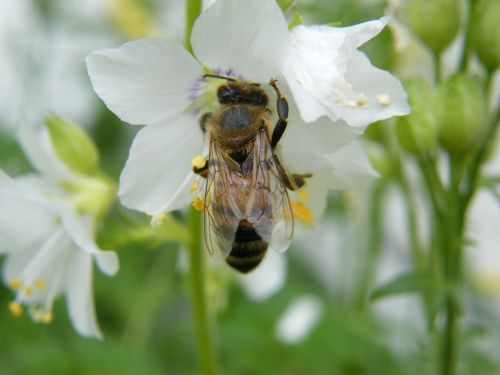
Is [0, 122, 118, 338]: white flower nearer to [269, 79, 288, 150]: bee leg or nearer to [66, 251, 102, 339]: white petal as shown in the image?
[66, 251, 102, 339]: white petal

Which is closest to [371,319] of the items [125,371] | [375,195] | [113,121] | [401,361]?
[401,361]

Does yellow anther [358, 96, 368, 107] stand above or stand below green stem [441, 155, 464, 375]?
above

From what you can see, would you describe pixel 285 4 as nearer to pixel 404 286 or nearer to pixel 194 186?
pixel 194 186

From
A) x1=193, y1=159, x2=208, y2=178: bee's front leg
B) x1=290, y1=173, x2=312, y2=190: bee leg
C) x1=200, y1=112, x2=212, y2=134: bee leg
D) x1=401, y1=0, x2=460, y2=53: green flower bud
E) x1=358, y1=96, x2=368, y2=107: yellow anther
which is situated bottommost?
x1=290, y1=173, x2=312, y2=190: bee leg

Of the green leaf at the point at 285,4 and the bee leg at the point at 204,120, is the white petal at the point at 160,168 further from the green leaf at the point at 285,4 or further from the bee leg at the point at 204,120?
the green leaf at the point at 285,4

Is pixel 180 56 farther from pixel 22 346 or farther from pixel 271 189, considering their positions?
pixel 22 346

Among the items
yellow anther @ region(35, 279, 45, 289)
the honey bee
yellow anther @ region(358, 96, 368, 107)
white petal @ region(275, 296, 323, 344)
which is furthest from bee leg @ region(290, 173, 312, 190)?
white petal @ region(275, 296, 323, 344)
